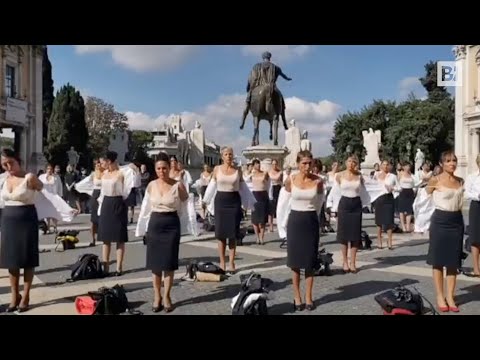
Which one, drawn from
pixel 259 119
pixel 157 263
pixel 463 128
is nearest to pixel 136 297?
pixel 157 263

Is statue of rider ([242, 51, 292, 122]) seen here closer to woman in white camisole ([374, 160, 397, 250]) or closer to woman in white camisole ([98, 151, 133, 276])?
woman in white camisole ([374, 160, 397, 250])

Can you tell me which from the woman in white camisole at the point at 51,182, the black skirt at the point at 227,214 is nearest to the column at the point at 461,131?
the woman in white camisole at the point at 51,182

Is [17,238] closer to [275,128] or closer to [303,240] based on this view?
[303,240]

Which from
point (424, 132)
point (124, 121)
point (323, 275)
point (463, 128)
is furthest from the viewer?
point (124, 121)

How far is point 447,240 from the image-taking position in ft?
22.5

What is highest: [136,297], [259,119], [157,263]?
[259,119]

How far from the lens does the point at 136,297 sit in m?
7.67

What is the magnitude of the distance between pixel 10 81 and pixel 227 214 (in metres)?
37.1

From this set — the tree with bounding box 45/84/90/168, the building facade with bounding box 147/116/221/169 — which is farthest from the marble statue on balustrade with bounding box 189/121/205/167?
the tree with bounding box 45/84/90/168

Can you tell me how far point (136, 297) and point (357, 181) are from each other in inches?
170

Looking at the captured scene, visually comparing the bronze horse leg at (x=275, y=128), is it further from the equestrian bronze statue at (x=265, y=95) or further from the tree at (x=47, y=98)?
the tree at (x=47, y=98)

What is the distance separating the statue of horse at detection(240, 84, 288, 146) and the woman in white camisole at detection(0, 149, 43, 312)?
41.0 feet

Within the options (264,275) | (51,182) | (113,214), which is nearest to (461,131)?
(51,182)
